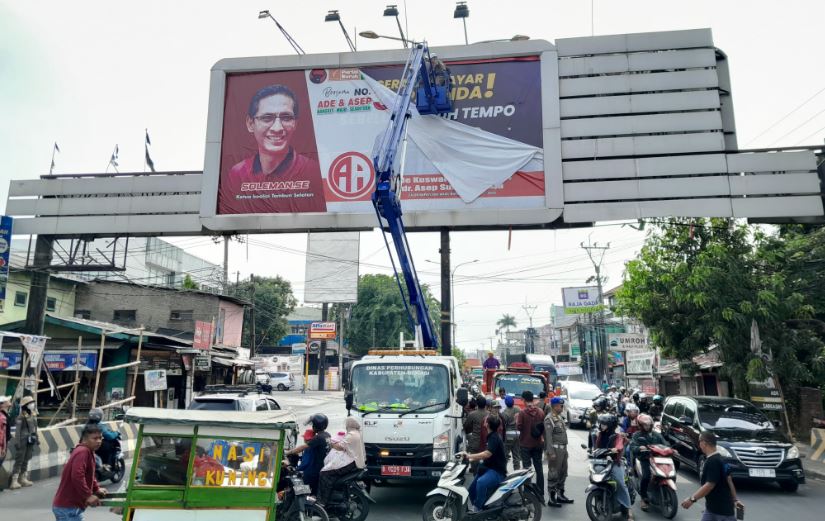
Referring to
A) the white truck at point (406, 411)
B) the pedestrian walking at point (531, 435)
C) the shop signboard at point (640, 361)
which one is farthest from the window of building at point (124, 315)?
the shop signboard at point (640, 361)

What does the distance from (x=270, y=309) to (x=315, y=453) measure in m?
49.2

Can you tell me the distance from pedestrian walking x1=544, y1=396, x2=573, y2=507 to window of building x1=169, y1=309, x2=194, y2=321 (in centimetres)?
2594

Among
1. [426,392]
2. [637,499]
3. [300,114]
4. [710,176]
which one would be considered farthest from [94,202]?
[710,176]

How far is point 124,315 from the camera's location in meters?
30.0

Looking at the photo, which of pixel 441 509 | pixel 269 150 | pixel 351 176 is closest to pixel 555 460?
pixel 441 509

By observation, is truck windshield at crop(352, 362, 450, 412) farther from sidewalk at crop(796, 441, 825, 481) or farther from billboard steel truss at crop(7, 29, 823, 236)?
sidewalk at crop(796, 441, 825, 481)

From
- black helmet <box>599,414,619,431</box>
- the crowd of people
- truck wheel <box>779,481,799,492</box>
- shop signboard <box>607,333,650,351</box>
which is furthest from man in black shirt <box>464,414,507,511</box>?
shop signboard <box>607,333,650,351</box>

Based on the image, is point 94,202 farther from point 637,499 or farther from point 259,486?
point 637,499

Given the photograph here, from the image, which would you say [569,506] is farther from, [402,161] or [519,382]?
[402,161]

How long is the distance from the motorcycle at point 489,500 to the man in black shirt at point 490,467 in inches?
3.1

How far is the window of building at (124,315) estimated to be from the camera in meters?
29.6

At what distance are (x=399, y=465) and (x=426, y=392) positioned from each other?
1.35 metres

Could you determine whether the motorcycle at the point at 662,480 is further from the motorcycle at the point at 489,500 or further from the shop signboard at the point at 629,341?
the shop signboard at the point at 629,341

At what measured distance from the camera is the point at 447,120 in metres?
17.5
